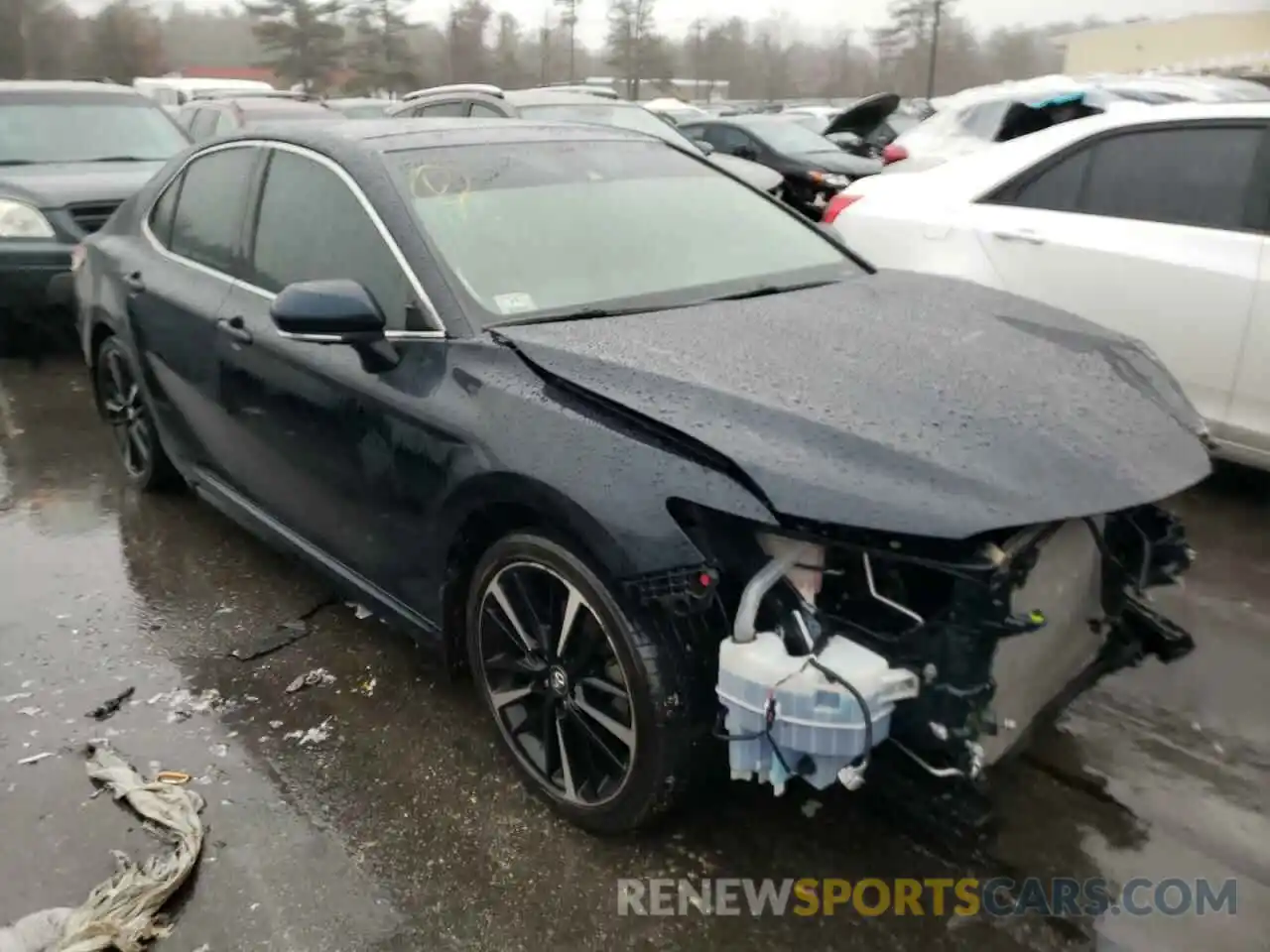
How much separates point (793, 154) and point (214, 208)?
10631 mm

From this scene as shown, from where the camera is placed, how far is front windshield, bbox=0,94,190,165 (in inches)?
314

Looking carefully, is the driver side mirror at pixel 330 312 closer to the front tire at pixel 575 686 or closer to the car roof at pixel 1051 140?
the front tire at pixel 575 686

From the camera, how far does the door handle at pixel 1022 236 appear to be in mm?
4746

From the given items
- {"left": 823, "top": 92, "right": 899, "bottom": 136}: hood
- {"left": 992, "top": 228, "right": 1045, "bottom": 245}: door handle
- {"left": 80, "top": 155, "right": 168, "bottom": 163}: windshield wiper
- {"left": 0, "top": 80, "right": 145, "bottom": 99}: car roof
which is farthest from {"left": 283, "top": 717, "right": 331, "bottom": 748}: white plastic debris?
{"left": 823, "top": 92, "right": 899, "bottom": 136}: hood

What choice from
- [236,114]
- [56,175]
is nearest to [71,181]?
[56,175]

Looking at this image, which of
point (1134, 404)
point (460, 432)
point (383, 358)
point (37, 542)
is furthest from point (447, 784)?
point (37, 542)

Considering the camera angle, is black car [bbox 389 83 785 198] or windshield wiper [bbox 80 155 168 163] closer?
windshield wiper [bbox 80 155 168 163]

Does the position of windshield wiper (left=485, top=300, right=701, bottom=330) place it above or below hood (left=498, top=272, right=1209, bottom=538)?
above

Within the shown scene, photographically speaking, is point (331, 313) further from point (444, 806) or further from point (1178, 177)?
point (1178, 177)

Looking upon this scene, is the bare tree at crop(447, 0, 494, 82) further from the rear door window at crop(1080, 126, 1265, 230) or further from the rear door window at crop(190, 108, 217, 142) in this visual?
the rear door window at crop(1080, 126, 1265, 230)

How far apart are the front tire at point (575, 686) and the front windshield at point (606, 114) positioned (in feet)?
24.9

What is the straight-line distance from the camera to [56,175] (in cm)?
747

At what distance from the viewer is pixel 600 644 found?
2.51 m

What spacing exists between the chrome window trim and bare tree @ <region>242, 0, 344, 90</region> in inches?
2265
